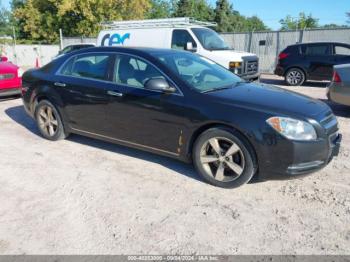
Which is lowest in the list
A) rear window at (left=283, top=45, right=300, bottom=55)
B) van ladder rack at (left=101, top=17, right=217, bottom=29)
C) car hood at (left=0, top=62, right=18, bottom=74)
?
car hood at (left=0, top=62, right=18, bottom=74)

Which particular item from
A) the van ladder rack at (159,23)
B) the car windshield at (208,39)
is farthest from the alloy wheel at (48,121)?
the van ladder rack at (159,23)

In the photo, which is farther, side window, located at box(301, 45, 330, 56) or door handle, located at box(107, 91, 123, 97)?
side window, located at box(301, 45, 330, 56)

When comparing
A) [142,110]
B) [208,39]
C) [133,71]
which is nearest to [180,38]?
[208,39]

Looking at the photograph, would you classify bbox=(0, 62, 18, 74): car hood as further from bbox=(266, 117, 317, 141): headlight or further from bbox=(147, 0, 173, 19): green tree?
bbox=(147, 0, 173, 19): green tree

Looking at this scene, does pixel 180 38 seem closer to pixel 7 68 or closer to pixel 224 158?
pixel 7 68

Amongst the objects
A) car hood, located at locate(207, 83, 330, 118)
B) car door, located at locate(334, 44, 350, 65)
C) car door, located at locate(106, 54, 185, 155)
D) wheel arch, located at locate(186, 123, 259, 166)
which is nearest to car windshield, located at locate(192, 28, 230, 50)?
car door, located at locate(334, 44, 350, 65)

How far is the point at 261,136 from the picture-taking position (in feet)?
11.9

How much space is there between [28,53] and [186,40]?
69.8 feet

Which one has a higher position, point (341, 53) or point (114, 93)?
point (341, 53)

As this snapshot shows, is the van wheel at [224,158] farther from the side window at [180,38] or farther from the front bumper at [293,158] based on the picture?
the side window at [180,38]

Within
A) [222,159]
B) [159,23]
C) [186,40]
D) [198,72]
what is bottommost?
[222,159]

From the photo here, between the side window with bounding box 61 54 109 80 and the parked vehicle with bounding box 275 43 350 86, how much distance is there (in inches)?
372

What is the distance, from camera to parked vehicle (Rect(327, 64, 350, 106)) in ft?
23.3

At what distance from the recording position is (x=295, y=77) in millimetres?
12656
